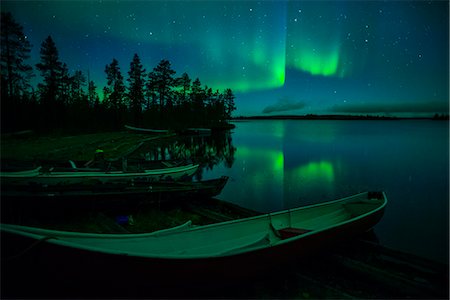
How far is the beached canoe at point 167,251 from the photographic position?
13.4 ft

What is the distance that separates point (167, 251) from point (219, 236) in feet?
4.14

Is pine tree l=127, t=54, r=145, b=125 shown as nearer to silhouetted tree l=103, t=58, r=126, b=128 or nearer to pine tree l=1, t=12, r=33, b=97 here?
silhouetted tree l=103, t=58, r=126, b=128

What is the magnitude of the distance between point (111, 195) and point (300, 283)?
20.5 ft

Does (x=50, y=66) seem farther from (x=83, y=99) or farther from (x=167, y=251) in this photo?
(x=167, y=251)

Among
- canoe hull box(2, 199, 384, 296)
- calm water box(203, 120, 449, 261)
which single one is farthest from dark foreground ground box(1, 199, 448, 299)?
calm water box(203, 120, 449, 261)

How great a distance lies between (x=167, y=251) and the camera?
5387 mm

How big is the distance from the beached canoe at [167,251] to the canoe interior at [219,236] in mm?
14

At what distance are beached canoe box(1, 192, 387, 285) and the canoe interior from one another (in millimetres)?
14

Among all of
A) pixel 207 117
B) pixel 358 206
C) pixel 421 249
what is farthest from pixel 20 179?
pixel 207 117

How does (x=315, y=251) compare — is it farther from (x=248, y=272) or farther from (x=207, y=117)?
(x=207, y=117)

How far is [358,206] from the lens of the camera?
29.4 feet

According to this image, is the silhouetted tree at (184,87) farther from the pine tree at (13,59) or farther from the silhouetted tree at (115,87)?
the pine tree at (13,59)

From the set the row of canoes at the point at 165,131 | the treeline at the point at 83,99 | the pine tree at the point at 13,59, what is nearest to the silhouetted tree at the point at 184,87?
the treeline at the point at 83,99

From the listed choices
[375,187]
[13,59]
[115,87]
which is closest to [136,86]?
[115,87]
